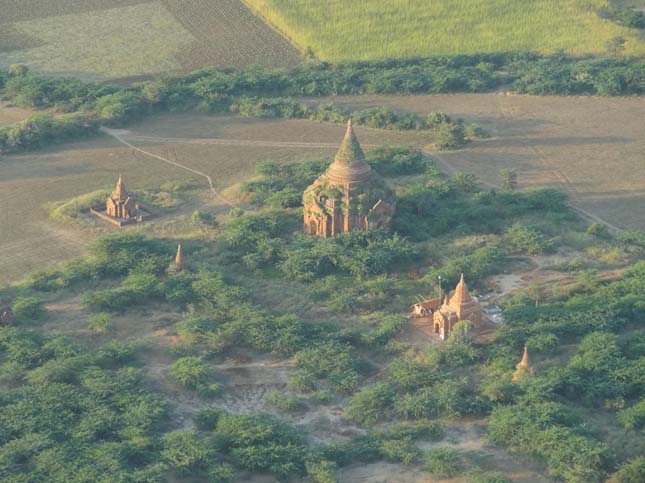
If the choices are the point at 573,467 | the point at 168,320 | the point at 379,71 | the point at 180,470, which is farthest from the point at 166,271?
the point at 379,71

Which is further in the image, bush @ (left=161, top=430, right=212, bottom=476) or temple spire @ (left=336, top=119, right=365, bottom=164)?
temple spire @ (left=336, top=119, right=365, bottom=164)

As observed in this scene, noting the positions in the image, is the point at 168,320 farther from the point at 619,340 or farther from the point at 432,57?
the point at 432,57

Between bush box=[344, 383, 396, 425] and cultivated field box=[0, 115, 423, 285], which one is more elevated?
cultivated field box=[0, 115, 423, 285]

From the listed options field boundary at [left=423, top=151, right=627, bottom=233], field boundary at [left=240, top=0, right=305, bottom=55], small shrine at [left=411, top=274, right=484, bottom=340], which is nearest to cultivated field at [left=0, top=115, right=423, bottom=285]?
field boundary at [left=423, top=151, right=627, bottom=233]

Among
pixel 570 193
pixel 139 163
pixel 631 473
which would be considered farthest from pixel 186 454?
pixel 139 163

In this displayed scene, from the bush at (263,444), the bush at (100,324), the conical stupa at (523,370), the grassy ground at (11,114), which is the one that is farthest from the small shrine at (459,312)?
the grassy ground at (11,114)

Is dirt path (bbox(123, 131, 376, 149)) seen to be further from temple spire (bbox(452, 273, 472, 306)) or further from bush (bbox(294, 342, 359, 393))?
bush (bbox(294, 342, 359, 393))
